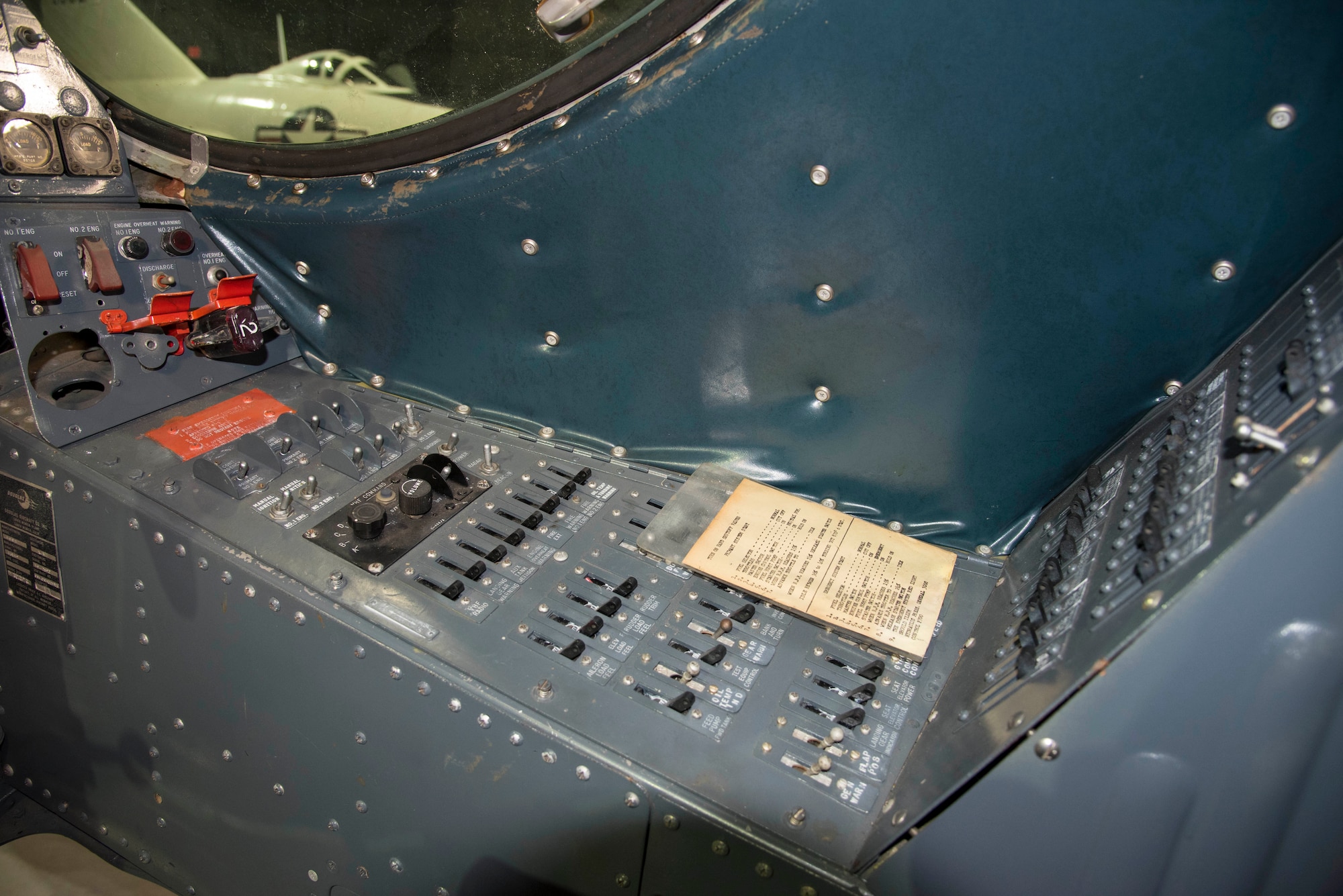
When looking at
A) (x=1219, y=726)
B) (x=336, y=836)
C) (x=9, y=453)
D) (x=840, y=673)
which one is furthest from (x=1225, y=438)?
(x=9, y=453)

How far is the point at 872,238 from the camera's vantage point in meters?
1.16

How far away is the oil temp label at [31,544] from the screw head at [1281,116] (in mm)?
2133

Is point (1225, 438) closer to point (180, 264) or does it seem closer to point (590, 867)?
point (590, 867)

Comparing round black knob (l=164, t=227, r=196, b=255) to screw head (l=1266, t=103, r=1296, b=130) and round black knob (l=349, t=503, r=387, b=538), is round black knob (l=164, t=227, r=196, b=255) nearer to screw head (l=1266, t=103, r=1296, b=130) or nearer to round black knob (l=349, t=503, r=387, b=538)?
round black knob (l=349, t=503, r=387, b=538)

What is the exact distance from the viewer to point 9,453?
1.42 m

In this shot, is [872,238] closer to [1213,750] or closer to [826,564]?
[826,564]

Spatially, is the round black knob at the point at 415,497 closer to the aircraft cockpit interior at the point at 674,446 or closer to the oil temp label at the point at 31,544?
the aircraft cockpit interior at the point at 674,446

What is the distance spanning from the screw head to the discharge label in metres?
0.81

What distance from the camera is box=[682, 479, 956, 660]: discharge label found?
119 cm

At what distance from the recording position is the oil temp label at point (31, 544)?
4.64 feet

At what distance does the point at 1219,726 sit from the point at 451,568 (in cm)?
110

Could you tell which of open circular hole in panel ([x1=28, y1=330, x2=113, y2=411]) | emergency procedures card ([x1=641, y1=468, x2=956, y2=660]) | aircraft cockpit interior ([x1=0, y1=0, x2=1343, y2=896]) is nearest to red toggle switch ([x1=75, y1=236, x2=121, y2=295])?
aircraft cockpit interior ([x1=0, y1=0, x2=1343, y2=896])

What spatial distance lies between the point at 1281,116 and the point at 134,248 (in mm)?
1988

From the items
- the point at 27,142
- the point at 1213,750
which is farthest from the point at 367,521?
the point at 1213,750
